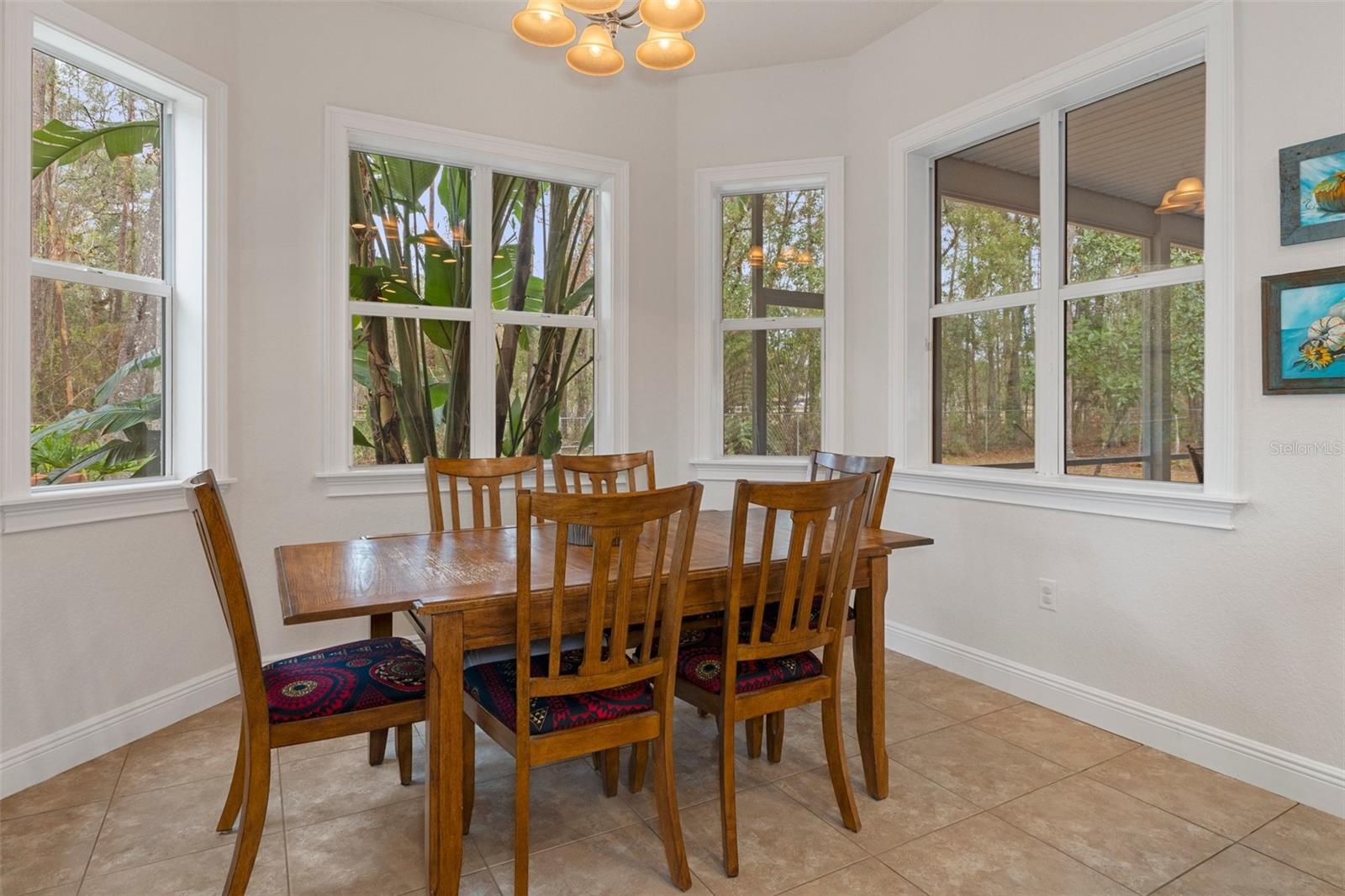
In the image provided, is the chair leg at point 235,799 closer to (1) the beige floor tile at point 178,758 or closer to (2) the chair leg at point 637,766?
(1) the beige floor tile at point 178,758

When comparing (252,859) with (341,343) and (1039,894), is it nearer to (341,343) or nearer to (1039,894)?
(1039,894)

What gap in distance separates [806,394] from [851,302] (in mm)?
560

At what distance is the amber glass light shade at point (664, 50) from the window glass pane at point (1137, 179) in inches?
69.5

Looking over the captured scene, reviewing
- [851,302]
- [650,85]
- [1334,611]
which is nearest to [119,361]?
[650,85]

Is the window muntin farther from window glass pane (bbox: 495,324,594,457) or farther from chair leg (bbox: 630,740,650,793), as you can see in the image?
chair leg (bbox: 630,740,650,793)

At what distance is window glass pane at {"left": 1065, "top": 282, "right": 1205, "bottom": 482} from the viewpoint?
2652 mm

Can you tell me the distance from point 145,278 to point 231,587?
1.91 metres

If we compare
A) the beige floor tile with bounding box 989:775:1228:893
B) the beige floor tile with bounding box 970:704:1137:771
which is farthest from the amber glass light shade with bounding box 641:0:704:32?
the beige floor tile with bounding box 970:704:1137:771

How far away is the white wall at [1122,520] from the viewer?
2.22 m

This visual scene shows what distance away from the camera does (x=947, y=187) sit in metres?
3.68

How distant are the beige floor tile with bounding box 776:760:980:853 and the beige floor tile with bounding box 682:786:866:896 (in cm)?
5

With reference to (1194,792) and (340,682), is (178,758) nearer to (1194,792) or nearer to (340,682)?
(340,682)

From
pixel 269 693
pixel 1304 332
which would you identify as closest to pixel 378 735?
pixel 269 693

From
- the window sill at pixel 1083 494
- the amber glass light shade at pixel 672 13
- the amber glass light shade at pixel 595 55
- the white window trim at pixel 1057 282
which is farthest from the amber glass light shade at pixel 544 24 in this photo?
the window sill at pixel 1083 494
